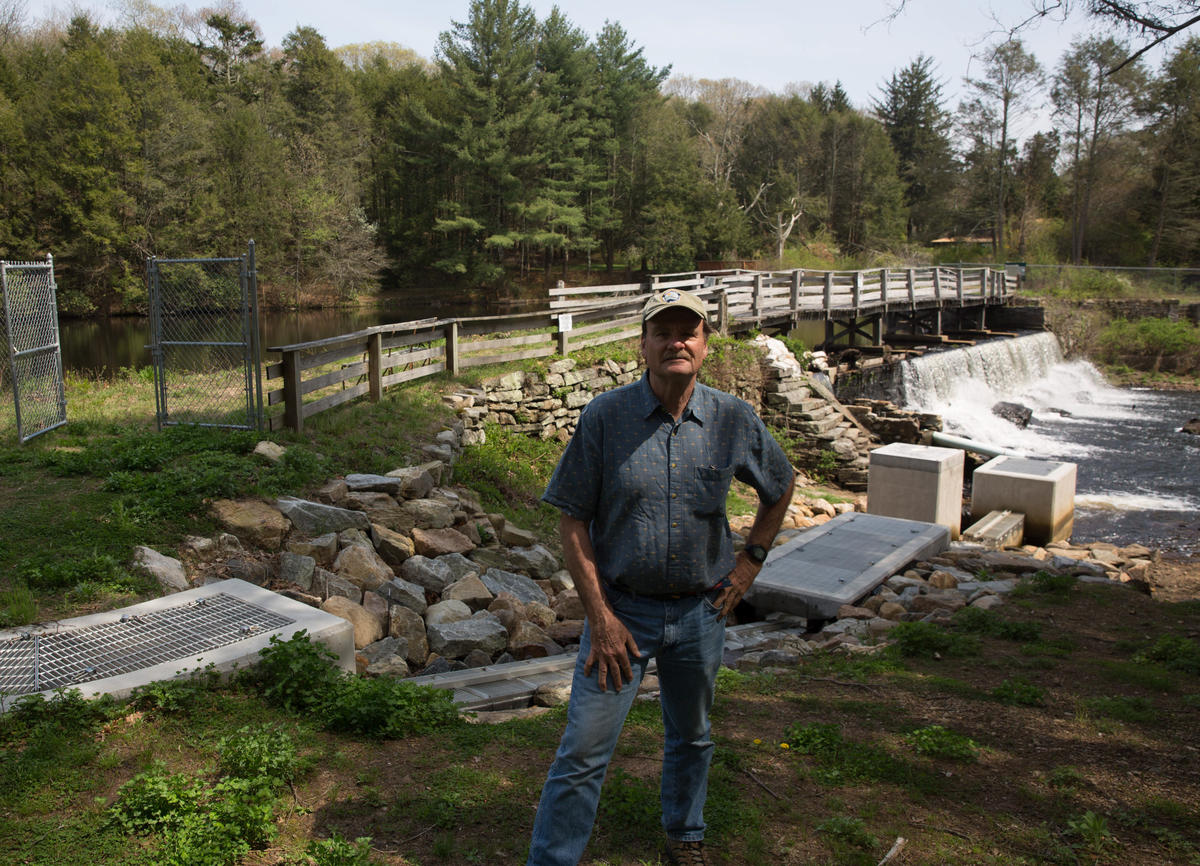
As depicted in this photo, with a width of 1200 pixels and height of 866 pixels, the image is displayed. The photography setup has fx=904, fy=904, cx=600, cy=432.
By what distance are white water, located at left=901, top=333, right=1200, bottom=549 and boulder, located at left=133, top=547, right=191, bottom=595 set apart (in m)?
12.2

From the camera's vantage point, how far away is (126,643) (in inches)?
179

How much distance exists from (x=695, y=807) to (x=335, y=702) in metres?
2.00

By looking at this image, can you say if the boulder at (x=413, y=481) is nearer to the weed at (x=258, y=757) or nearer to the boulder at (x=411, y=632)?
the boulder at (x=411, y=632)

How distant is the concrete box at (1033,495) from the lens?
38.2 ft

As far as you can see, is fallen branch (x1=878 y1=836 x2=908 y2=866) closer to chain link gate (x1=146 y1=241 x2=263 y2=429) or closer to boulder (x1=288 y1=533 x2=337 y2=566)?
boulder (x1=288 y1=533 x2=337 y2=566)

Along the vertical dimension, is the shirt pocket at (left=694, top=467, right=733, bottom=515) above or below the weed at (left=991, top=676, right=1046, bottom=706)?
above

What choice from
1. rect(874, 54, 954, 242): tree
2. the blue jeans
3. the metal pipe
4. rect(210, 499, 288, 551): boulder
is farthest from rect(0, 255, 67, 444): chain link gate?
rect(874, 54, 954, 242): tree

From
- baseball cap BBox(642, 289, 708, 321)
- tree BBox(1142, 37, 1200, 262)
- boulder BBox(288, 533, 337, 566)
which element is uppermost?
tree BBox(1142, 37, 1200, 262)

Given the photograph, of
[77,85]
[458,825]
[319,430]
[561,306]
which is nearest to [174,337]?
[319,430]

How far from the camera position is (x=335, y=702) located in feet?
13.8

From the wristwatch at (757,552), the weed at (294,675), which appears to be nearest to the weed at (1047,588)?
the wristwatch at (757,552)

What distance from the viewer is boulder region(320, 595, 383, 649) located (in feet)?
18.8

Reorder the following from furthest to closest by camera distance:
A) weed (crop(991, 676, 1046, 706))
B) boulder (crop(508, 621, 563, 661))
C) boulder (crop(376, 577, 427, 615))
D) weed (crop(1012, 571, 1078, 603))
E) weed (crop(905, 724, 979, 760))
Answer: weed (crop(1012, 571, 1078, 603))
boulder (crop(376, 577, 427, 615))
boulder (crop(508, 621, 563, 661))
weed (crop(991, 676, 1046, 706))
weed (crop(905, 724, 979, 760))

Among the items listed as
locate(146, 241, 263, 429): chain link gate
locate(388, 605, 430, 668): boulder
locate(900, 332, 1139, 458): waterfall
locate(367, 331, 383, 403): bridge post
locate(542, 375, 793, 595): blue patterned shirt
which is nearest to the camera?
locate(542, 375, 793, 595): blue patterned shirt
